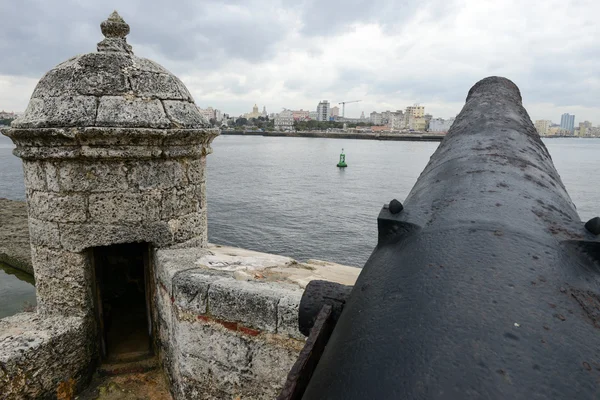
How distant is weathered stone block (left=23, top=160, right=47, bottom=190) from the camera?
313 centimetres

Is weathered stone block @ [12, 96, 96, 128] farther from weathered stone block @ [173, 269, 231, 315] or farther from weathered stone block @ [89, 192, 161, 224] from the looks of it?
weathered stone block @ [173, 269, 231, 315]

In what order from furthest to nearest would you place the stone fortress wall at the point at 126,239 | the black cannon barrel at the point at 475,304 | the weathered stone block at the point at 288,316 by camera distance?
the stone fortress wall at the point at 126,239 < the weathered stone block at the point at 288,316 < the black cannon barrel at the point at 475,304

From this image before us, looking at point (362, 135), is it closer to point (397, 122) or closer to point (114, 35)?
point (397, 122)

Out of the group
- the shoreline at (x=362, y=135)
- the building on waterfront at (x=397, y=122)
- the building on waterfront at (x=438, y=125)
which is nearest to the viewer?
the shoreline at (x=362, y=135)

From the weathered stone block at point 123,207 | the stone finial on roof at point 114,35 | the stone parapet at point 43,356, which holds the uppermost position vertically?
the stone finial on roof at point 114,35

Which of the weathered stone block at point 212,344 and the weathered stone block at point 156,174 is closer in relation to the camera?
the weathered stone block at point 212,344

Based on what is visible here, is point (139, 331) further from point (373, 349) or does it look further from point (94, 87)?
point (373, 349)

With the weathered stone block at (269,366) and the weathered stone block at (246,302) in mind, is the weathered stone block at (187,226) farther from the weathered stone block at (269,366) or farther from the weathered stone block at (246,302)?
the weathered stone block at (269,366)

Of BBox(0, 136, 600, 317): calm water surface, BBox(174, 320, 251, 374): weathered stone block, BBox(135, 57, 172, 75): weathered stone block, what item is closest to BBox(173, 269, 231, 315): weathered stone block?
BBox(174, 320, 251, 374): weathered stone block

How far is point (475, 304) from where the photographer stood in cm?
88

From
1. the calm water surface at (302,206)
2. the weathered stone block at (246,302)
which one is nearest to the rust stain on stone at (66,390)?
the weathered stone block at (246,302)

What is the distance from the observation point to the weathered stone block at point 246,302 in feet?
8.72

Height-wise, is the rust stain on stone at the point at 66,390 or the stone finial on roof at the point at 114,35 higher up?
the stone finial on roof at the point at 114,35

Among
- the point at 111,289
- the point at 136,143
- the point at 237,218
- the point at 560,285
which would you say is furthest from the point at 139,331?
the point at 237,218
